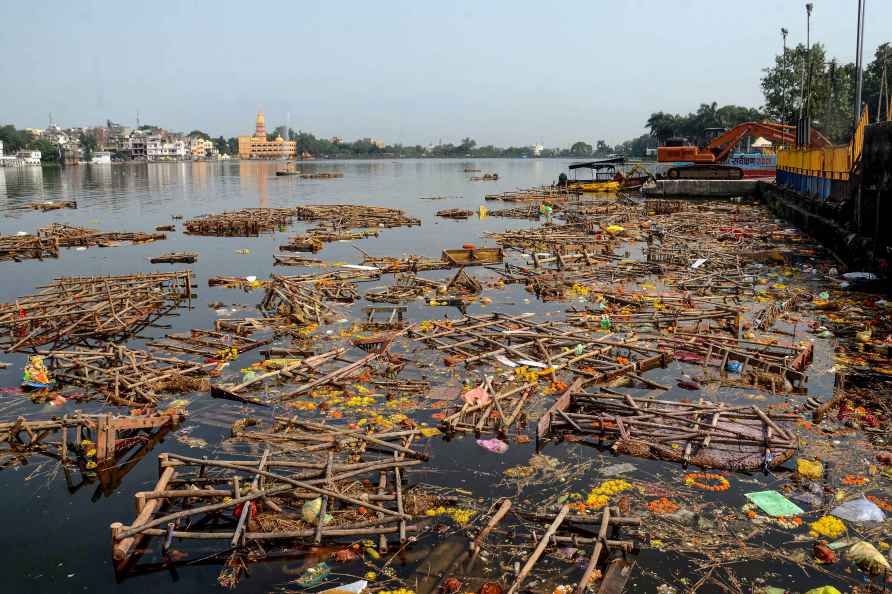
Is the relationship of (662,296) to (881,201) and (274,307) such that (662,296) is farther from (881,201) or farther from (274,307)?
(274,307)

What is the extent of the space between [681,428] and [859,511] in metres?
2.15

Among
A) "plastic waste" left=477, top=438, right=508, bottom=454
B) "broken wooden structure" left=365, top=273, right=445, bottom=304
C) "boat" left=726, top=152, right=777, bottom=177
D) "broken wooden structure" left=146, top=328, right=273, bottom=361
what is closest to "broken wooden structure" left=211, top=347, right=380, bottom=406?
"broken wooden structure" left=146, top=328, right=273, bottom=361

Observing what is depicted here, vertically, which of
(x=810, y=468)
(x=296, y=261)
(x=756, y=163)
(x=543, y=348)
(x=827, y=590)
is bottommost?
(x=827, y=590)

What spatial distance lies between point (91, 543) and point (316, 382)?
411 centimetres

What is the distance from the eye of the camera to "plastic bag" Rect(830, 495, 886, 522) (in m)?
6.77

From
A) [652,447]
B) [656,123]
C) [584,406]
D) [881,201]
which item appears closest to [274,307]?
[584,406]

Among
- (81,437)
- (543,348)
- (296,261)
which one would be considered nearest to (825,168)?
(543,348)

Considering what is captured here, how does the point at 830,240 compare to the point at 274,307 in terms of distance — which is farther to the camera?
the point at 830,240

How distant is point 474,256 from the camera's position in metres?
22.8

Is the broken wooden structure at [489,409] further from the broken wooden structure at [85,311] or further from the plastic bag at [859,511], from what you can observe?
the broken wooden structure at [85,311]

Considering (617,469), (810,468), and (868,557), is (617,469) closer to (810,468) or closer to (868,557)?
(810,468)

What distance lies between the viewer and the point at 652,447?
8383 mm

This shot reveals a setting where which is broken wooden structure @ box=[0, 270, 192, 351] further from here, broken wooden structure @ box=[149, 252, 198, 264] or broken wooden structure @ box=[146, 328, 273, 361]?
broken wooden structure @ box=[149, 252, 198, 264]

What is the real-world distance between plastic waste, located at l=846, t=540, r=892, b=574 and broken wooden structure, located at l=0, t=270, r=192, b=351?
44.0 ft
